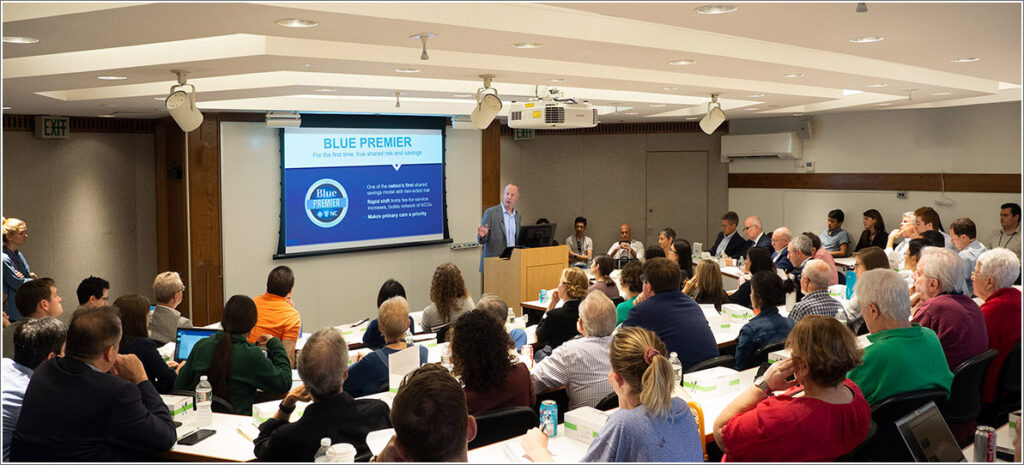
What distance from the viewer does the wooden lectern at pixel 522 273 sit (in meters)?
8.48

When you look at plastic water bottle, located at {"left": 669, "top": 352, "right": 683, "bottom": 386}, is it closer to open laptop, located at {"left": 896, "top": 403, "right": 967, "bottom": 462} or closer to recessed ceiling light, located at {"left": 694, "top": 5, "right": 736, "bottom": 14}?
open laptop, located at {"left": 896, "top": 403, "right": 967, "bottom": 462}

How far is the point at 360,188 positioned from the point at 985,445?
7.06 m

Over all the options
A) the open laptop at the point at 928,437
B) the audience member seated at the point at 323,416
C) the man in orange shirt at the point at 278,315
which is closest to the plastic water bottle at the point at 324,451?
the audience member seated at the point at 323,416

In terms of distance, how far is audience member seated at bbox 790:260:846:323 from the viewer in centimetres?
501

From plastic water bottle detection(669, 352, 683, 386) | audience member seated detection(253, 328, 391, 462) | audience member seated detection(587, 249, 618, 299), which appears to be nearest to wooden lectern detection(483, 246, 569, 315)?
audience member seated detection(587, 249, 618, 299)

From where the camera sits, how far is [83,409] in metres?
2.96

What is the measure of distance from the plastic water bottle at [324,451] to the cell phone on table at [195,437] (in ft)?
2.87

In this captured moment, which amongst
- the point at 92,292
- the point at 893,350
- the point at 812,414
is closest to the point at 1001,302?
the point at 893,350

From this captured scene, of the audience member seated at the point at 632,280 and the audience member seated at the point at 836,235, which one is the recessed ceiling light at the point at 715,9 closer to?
the audience member seated at the point at 632,280

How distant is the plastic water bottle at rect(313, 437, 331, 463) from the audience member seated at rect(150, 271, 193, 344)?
2762 millimetres

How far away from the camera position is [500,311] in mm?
4832

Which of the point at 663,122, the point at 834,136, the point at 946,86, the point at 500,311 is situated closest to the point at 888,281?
the point at 500,311

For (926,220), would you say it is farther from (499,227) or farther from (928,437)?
(928,437)

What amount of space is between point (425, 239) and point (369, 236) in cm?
75
